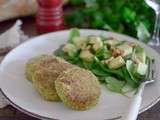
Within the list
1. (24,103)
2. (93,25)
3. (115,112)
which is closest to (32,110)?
(24,103)

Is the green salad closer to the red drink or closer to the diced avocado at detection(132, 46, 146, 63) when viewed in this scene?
the diced avocado at detection(132, 46, 146, 63)

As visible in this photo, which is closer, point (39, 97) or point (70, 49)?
point (39, 97)

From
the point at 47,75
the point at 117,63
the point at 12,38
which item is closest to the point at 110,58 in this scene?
the point at 117,63

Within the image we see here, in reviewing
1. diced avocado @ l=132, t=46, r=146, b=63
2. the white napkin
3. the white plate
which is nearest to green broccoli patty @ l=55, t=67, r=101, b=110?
the white plate

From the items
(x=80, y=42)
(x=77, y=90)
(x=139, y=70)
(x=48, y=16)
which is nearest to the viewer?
(x=77, y=90)

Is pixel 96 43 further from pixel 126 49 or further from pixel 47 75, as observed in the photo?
pixel 47 75

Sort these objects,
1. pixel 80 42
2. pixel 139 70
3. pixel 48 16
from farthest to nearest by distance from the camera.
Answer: pixel 48 16
pixel 80 42
pixel 139 70

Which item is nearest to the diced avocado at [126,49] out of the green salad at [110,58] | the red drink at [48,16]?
the green salad at [110,58]

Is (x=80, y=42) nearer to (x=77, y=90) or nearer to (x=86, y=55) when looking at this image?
(x=86, y=55)
